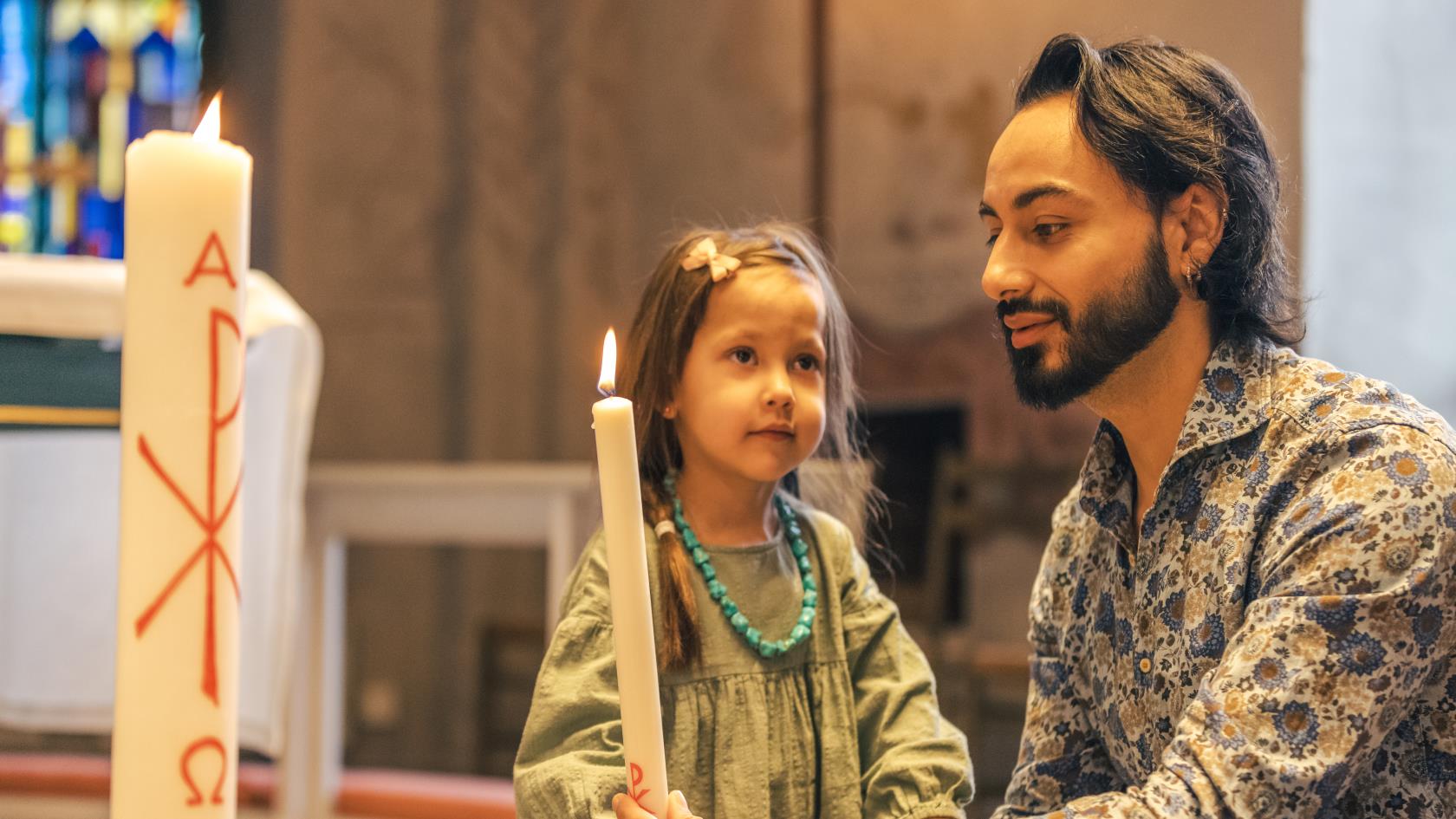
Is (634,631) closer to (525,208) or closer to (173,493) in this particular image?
(173,493)

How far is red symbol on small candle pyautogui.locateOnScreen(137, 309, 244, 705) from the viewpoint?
2.10 feet

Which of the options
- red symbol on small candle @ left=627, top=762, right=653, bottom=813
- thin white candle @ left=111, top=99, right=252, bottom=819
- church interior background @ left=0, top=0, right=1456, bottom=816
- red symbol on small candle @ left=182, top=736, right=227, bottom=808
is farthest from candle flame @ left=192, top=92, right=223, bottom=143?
church interior background @ left=0, top=0, right=1456, bottom=816

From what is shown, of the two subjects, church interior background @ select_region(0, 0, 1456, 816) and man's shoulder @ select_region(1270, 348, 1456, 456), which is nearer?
man's shoulder @ select_region(1270, 348, 1456, 456)

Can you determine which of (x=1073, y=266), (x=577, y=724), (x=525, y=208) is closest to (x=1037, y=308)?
(x=1073, y=266)

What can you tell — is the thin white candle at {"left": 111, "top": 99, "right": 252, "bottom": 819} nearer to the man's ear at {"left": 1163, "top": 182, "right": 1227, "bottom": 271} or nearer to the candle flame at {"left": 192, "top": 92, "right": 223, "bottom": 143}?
the candle flame at {"left": 192, "top": 92, "right": 223, "bottom": 143}

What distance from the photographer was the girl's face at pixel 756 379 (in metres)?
1.60

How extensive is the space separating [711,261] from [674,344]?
4.3 inches

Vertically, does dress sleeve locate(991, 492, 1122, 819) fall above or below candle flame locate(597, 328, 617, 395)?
below

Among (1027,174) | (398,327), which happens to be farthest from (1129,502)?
(398,327)

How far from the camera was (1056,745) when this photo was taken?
1.62 meters

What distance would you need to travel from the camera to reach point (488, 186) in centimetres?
680

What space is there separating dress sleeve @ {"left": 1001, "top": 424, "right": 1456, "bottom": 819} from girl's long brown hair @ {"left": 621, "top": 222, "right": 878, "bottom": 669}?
1.86ft

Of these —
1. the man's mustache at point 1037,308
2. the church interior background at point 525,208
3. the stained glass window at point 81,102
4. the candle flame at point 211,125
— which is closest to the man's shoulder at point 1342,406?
the man's mustache at point 1037,308

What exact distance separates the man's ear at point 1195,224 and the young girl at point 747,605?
42 centimetres
